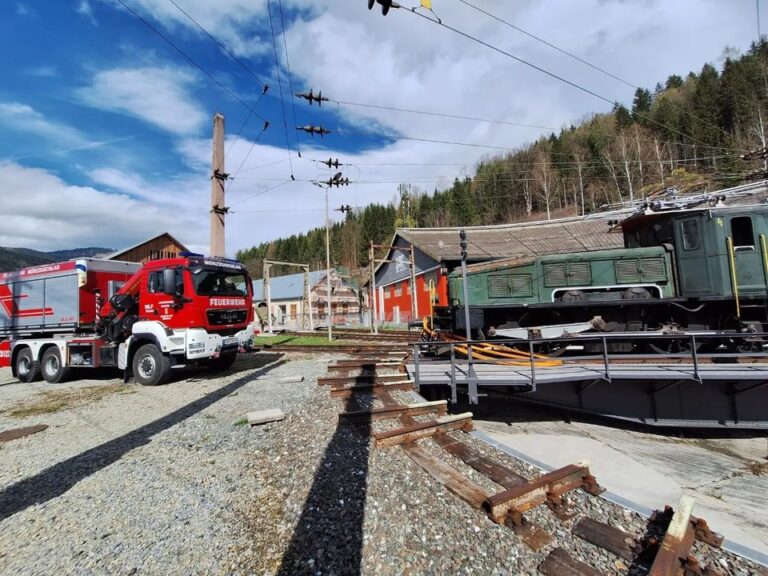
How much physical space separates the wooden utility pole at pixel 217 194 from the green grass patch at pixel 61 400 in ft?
14.0

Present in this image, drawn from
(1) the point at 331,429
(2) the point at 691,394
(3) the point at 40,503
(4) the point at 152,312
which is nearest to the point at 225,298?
(4) the point at 152,312

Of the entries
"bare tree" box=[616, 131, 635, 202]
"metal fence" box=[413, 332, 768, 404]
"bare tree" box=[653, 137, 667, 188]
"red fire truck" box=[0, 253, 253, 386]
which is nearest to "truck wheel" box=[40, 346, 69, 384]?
"red fire truck" box=[0, 253, 253, 386]

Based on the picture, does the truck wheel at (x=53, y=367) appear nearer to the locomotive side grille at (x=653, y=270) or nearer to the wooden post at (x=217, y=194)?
the wooden post at (x=217, y=194)

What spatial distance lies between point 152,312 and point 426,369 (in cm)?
697

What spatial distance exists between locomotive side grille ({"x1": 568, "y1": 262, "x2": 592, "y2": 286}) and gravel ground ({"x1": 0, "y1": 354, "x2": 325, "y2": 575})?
22.3 ft

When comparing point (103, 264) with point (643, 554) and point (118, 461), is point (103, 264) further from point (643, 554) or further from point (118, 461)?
point (643, 554)

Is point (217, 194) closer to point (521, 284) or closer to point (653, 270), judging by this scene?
point (521, 284)

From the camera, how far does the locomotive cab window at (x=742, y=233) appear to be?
8500 millimetres

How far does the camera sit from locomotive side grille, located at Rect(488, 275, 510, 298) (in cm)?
997

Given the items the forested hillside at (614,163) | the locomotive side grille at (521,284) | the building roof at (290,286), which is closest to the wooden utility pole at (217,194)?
the locomotive side grille at (521,284)

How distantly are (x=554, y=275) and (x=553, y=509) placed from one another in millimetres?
6908

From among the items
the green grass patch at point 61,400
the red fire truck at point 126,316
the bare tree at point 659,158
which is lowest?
the green grass patch at point 61,400

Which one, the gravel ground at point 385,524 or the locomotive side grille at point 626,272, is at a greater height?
the locomotive side grille at point 626,272

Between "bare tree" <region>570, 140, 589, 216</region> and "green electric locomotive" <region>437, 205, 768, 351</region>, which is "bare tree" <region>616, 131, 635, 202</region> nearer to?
"bare tree" <region>570, 140, 589, 216</region>
